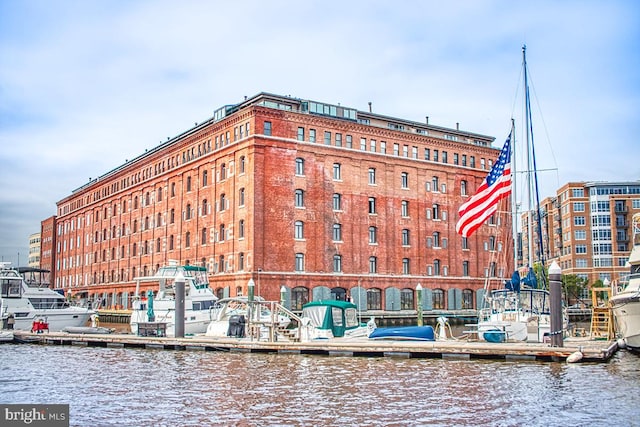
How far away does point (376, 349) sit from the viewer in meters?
30.8

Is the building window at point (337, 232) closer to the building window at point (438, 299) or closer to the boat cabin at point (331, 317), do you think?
the building window at point (438, 299)

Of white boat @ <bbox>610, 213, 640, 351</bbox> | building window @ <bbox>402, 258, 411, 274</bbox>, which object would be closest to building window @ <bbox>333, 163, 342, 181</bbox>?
building window @ <bbox>402, 258, 411, 274</bbox>

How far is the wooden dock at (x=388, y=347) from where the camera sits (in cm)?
2773

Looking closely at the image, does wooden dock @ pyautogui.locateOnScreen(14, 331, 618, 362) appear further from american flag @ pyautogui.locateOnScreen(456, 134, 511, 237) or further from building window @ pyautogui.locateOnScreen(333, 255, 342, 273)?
building window @ pyautogui.locateOnScreen(333, 255, 342, 273)

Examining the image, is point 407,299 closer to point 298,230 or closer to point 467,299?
point 467,299

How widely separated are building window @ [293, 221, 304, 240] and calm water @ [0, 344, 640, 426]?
106ft

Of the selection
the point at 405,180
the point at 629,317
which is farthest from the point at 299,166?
the point at 629,317

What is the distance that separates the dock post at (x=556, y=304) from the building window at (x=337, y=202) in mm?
39865

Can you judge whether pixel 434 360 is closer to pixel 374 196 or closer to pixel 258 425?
pixel 258 425

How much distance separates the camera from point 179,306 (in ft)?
120

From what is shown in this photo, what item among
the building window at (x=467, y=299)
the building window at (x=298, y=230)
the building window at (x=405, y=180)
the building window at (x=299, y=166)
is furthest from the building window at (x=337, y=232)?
the building window at (x=467, y=299)

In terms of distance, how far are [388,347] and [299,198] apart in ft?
118

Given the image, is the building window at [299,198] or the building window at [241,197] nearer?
the building window at [241,197]

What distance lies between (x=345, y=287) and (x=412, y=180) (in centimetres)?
1492
